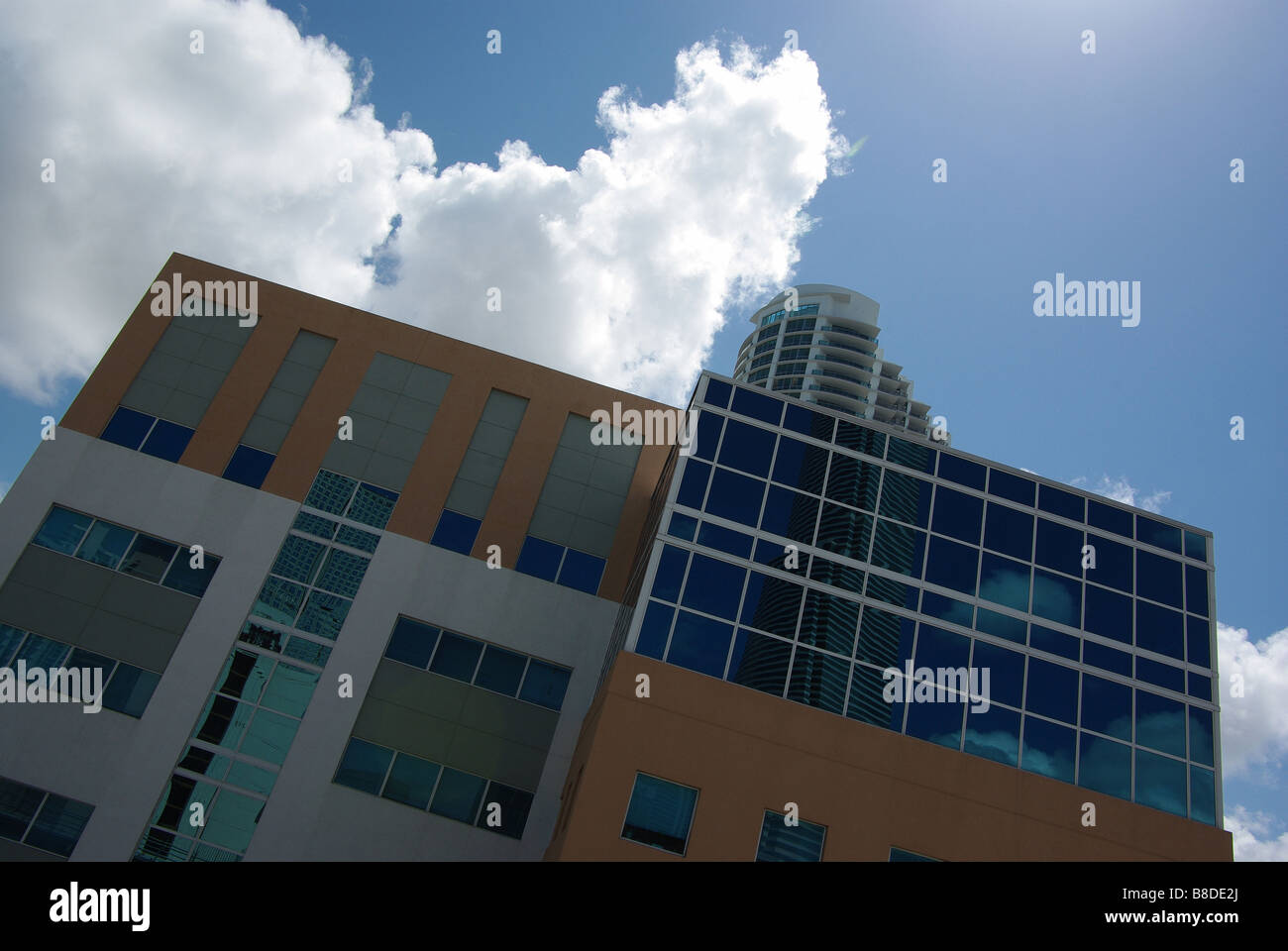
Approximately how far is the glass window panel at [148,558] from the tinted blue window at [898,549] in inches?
656

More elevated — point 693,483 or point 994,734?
point 693,483

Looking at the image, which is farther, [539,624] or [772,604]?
[539,624]

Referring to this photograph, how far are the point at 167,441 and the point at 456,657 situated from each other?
1027 centimetres

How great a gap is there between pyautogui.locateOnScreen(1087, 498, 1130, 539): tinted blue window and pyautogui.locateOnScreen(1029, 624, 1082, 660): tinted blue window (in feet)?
10.1

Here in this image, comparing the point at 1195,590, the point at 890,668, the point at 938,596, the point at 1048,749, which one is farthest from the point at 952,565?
the point at 1195,590

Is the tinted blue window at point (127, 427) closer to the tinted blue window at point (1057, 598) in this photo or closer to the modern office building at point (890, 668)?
the modern office building at point (890, 668)

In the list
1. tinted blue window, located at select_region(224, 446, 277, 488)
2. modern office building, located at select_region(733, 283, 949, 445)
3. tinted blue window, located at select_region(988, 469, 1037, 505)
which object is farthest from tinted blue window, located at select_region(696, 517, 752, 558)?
modern office building, located at select_region(733, 283, 949, 445)

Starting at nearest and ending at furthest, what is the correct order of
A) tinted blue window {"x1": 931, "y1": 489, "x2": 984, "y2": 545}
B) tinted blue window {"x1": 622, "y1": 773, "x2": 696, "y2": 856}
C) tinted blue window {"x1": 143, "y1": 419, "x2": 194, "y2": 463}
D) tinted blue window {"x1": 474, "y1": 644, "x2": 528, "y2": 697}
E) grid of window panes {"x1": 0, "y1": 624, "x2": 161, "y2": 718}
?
tinted blue window {"x1": 622, "y1": 773, "x2": 696, "y2": 856} < tinted blue window {"x1": 931, "y1": 489, "x2": 984, "y2": 545} < grid of window panes {"x1": 0, "y1": 624, "x2": 161, "y2": 718} < tinted blue window {"x1": 474, "y1": 644, "x2": 528, "y2": 697} < tinted blue window {"x1": 143, "y1": 419, "x2": 194, "y2": 463}

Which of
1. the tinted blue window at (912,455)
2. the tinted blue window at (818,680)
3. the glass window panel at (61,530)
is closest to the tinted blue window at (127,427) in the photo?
the glass window panel at (61,530)

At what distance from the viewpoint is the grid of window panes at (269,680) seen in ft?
62.9

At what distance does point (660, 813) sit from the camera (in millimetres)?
15047

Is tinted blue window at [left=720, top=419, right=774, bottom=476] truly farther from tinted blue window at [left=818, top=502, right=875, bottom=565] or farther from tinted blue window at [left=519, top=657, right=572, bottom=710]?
tinted blue window at [left=519, top=657, right=572, bottom=710]

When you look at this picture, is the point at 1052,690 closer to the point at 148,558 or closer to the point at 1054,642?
the point at 1054,642

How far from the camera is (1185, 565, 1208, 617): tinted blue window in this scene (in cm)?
1908
